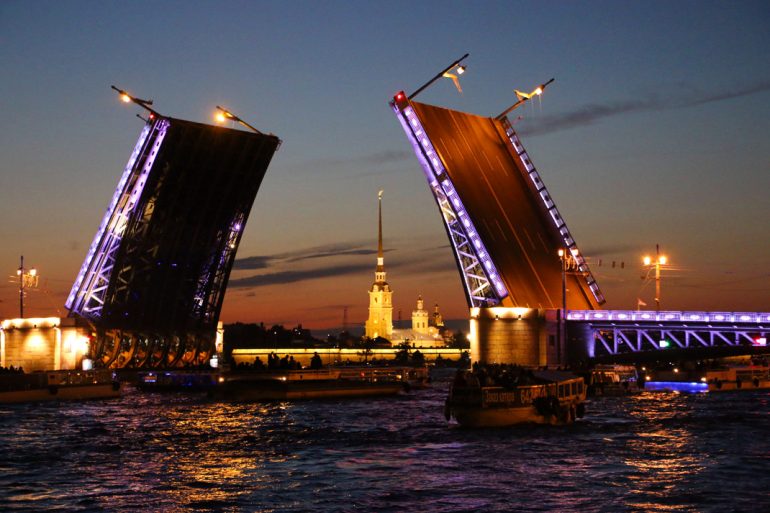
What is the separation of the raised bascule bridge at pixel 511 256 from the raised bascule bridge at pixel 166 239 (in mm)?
9254

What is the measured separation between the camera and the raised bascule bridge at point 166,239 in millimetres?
54406

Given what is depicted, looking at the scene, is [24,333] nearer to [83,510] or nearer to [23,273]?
[23,273]

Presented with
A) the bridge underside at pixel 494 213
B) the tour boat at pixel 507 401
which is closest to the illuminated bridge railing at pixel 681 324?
the bridge underside at pixel 494 213

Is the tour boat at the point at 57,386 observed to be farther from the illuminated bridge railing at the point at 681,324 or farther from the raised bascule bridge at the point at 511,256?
the illuminated bridge railing at the point at 681,324

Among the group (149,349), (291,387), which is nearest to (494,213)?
(291,387)

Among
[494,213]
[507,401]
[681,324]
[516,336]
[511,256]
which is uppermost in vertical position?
[494,213]

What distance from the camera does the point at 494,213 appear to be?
61.0 metres

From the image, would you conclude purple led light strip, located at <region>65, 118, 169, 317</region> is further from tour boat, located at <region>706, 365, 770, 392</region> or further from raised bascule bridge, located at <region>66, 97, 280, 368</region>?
tour boat, located at <region>706, 365, 770, 392</region>

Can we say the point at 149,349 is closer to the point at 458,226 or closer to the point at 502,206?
the point at 458,226

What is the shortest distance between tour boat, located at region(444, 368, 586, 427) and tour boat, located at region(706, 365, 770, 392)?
92.6ft

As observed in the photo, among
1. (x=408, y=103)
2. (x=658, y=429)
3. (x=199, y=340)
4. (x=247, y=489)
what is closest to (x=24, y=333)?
(x=199, y=340)

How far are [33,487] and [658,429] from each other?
60.7ft

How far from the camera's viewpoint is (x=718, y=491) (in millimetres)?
20516

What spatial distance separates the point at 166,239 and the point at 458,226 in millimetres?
15354
